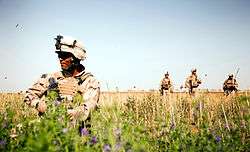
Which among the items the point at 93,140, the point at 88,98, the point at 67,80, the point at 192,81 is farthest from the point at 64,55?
the point at 192,81

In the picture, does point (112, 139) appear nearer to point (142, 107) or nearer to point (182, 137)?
point (182, 137)

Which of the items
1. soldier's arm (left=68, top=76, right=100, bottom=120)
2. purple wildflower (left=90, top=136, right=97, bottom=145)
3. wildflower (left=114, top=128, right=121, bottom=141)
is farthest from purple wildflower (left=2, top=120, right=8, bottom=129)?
wildflower (left=114, top=128, right=121, bottom=141)

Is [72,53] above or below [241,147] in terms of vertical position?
above

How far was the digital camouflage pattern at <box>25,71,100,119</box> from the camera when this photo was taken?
5016mm

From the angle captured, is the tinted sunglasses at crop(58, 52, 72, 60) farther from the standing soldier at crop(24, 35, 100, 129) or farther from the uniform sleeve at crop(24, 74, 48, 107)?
the uniform sleeve at crop(24, 74, 48, 107)

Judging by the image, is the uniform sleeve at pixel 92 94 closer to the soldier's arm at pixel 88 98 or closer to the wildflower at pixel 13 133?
the soldier's arm at pixel 88 98

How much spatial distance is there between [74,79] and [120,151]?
207 cm

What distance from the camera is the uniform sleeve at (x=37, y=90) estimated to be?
518 centimetres

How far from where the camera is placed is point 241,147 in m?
5.21

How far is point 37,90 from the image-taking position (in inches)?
207

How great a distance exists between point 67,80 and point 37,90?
491 millimetres

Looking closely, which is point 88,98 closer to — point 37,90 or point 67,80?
point 67,80

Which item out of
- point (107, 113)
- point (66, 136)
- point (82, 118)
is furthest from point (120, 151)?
point (82, 118)

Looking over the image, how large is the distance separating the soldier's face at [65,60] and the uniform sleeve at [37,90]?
0.35m
